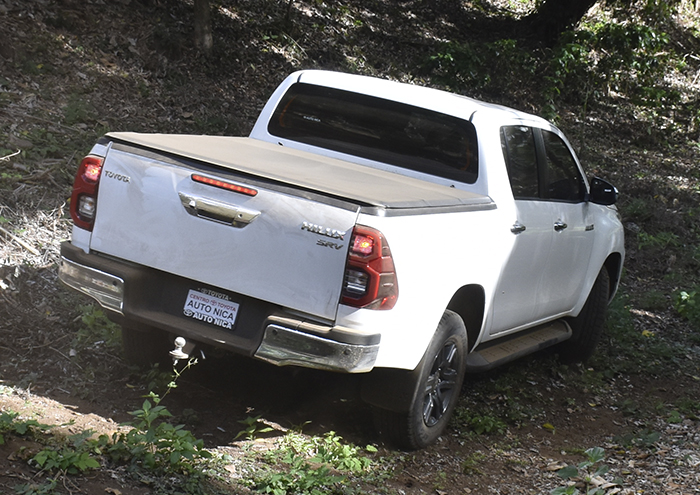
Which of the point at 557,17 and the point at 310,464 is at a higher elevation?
the point at 557,17

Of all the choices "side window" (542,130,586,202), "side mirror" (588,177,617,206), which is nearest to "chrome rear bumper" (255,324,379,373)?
"side window" (542,130,586,202)

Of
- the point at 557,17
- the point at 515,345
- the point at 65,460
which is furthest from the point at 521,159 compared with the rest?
the point at 557,17

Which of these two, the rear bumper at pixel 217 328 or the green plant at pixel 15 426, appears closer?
the green plant at pixel 15 426

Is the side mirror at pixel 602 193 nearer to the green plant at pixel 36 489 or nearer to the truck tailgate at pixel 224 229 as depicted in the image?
the truck tailgate at pixel 224 229

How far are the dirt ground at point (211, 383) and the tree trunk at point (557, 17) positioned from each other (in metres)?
7.49

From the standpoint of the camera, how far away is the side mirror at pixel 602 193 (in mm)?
6395

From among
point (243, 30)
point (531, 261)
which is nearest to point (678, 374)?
point (531, 261)

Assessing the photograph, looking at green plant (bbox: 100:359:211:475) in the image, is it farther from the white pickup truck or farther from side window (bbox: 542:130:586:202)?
side window (bbox: 542:130:586:202)

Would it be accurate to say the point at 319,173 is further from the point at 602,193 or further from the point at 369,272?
the point at 602,193

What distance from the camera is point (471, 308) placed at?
16.4ft

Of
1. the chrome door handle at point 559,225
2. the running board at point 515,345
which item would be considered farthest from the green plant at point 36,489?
the chrome door handle at point 559,225

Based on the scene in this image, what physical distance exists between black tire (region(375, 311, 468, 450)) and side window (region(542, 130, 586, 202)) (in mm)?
1722

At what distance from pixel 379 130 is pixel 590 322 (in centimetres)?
289

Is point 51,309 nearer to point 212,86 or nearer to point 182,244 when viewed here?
point 182,244
